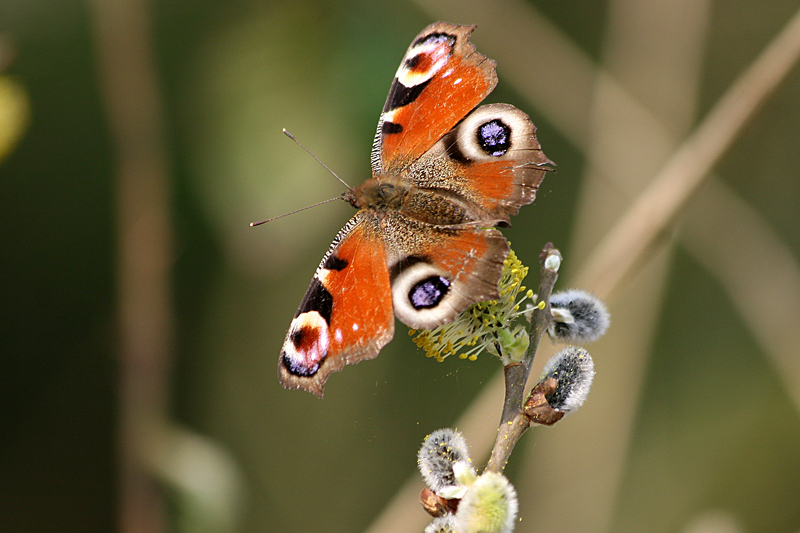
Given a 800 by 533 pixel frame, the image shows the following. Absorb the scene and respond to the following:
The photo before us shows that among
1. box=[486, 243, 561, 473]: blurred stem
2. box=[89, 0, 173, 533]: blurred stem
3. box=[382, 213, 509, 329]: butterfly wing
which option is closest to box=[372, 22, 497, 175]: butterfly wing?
box=[382, 213, 509, 329]: butterfly wing

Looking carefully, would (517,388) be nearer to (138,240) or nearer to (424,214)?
(424,214)

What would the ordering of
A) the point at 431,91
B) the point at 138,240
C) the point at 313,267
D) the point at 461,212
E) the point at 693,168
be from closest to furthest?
the point at 461,212 → the point at 431,91 → the point at 693,168 → the point at 138,240 → the point at 313,267

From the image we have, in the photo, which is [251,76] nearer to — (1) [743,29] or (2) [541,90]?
(2) [541,90]

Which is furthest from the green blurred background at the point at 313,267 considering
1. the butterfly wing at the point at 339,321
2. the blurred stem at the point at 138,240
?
the butterfly wing at the point at 339,321

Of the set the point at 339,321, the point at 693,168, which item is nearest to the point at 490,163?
the point at 339,321

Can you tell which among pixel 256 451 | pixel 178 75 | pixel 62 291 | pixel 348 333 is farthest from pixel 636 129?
pixel 62 291

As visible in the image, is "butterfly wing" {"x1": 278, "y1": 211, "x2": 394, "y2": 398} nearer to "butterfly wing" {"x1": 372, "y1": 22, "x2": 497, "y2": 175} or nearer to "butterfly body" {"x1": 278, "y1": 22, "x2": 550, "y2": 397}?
"butterfly body" {"x1": 278, "y1": 22, "x2": 550, "y2": 397}
